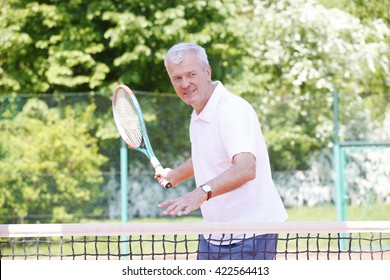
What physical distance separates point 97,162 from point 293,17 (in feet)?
14.6

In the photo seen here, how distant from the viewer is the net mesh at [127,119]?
192 inches

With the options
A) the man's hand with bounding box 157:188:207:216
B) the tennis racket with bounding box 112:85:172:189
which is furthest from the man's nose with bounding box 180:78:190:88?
the tennis racket with bounding box 112:85:172:189

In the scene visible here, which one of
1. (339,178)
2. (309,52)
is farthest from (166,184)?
(309,52)

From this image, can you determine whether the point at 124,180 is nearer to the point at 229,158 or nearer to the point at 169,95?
the point at 169,95

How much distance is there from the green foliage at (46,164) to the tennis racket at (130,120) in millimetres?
4539

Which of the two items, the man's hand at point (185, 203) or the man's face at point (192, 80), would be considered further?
the man's face at point (192, 80)

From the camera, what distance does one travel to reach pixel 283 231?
11.2 feet

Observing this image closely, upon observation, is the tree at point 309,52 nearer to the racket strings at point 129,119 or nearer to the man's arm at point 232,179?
the racket strings at point 129,119

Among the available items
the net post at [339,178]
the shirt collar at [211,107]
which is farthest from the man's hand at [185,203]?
the net post at [339,178]

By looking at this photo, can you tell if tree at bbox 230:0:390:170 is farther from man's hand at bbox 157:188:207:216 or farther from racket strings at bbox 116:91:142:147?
man's hand at bbox 157:188:207:216

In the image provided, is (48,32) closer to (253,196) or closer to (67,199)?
(67,199)

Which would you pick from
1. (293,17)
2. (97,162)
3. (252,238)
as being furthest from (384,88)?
(252,238)

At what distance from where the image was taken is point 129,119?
16.2 feet

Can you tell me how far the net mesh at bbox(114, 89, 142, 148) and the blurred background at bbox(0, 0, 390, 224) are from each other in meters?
4.57
